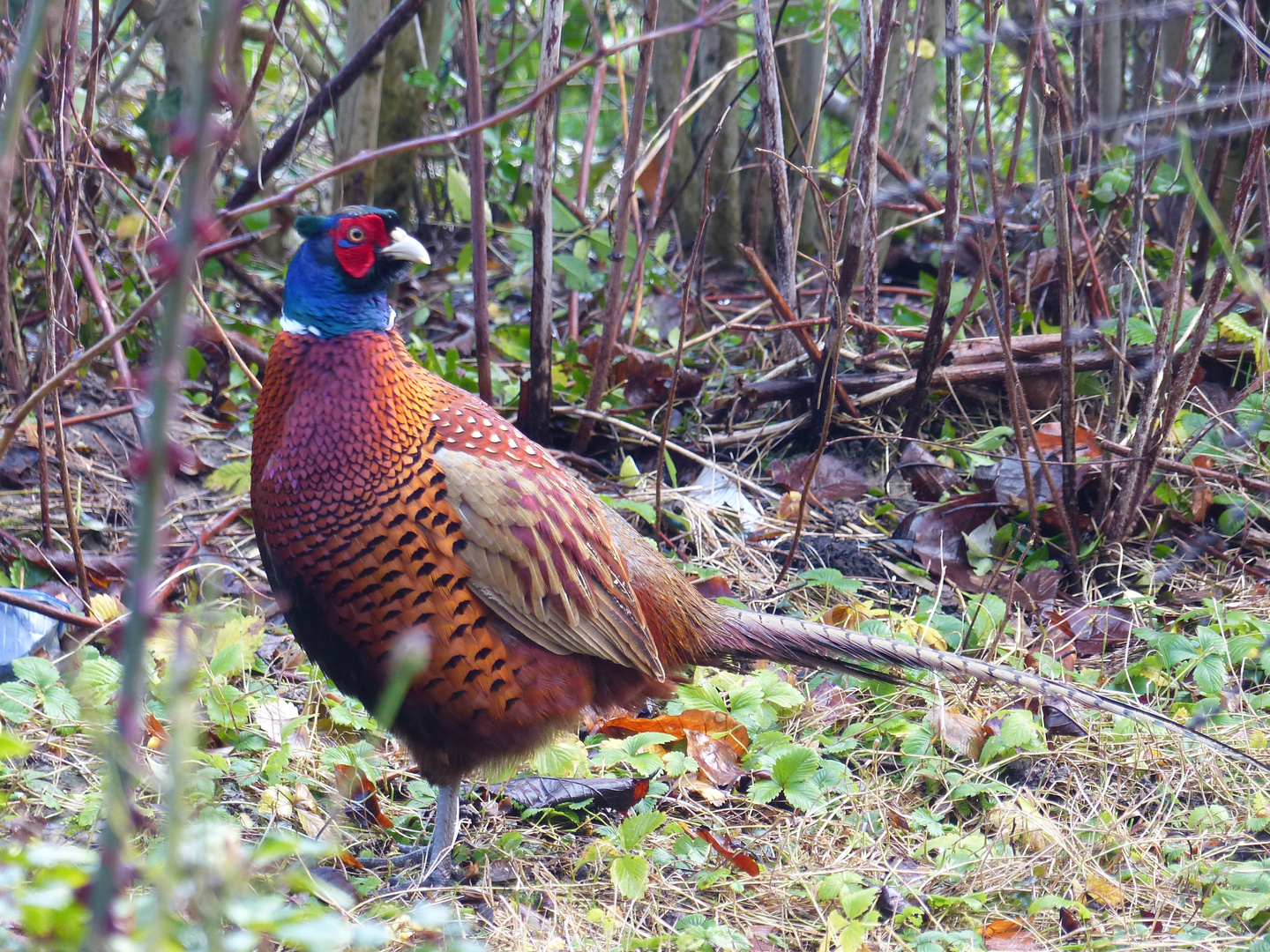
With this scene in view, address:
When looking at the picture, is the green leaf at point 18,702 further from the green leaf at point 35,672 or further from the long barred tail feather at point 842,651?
the long barred tail feather at point 842,651

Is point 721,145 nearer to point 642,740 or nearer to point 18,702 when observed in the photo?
point 642,740

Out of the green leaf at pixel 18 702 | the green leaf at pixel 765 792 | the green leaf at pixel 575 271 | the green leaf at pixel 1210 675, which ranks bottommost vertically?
the green leaf at pixel 765 792

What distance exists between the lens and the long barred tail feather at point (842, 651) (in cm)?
270

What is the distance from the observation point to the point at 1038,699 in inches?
121

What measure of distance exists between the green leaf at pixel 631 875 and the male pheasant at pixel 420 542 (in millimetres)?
354

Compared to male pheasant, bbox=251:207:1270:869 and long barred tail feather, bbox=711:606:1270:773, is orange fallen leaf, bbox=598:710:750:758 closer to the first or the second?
long barred tail feather, bbox=711:606:1270:773

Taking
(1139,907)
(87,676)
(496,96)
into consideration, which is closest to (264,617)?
(87,676)

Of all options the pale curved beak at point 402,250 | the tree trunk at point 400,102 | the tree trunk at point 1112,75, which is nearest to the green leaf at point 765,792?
the pale curved beak at point 402,250

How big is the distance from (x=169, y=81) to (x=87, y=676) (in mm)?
3155

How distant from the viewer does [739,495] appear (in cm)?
411

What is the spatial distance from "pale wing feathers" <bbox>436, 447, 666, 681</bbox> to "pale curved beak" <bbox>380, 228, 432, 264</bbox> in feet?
1.44

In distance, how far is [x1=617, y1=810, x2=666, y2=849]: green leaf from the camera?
8.10ft

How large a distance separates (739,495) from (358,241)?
1988 millimetres

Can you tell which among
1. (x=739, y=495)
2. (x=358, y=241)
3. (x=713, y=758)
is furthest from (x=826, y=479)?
(x=358, y=241)
